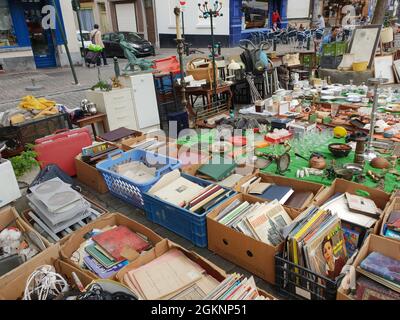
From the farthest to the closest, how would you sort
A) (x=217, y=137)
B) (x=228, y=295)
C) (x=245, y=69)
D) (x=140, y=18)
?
(x=140, y=18) → (x=245, y=69) → (x=217, y=137) → (x=228, y=295)

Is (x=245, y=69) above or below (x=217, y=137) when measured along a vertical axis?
above

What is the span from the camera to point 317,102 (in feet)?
19.9

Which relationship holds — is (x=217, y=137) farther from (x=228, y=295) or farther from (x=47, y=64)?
(x=47, y=64)

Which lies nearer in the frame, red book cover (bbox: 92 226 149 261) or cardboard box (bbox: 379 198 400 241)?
cardboard box (bbox: 379 198 400 241)

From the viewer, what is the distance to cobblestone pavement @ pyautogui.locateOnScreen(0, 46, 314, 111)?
8.28m

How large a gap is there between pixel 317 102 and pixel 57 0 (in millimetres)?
11415

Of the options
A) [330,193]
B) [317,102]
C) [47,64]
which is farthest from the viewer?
[47,64]

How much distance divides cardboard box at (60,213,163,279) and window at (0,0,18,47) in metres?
12.5

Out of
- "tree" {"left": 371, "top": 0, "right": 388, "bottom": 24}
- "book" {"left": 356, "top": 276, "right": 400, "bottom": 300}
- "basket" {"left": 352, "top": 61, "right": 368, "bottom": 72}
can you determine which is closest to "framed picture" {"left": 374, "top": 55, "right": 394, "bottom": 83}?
"basket" {"left": 352, "top": 61, "right": 368, "bottom": 72}

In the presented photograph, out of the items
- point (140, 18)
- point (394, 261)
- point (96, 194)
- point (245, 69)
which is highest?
point (140, 18)

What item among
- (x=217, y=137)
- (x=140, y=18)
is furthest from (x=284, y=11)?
(x=217, y=137)

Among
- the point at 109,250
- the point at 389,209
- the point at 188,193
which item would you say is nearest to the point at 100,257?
the point at 109,250

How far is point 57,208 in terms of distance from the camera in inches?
114

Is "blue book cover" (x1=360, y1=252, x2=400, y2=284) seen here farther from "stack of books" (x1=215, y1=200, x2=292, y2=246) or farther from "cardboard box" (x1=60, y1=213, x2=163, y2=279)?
"cardboard box" (x1=60, y1=213, x2=163, y2=279)
